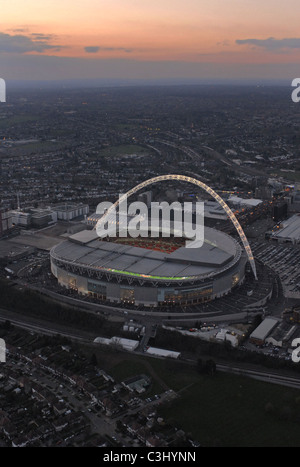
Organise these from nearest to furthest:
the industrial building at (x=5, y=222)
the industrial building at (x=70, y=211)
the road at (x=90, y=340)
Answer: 1. the road at (x=90, y=340)
2. the industrial building at (x=5, y=222)
3. the industrial building at (x=70, y=211)

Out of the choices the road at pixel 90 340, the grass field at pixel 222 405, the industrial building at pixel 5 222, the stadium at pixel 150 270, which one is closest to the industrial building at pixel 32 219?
the industrial building at pixel 5 222

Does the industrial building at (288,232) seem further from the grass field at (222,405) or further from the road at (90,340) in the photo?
the grass field at (222,405)

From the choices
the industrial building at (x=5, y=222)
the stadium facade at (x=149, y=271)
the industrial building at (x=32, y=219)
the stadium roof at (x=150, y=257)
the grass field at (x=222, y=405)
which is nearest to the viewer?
the grass field at (x=222, y=405)

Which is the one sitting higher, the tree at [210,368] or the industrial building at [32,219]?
the industrial building at [32,219]

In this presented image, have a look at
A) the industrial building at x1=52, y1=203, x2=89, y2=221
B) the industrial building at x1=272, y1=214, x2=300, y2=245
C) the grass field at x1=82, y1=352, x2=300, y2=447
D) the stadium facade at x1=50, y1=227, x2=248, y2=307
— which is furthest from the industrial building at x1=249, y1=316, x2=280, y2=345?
the industrial building at x1=52, y1=203, x2=89, y2=221

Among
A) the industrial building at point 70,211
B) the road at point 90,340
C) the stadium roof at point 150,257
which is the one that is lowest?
the road at point 90,340

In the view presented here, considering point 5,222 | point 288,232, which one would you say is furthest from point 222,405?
point 5,222

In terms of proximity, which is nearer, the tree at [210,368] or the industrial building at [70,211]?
the tree at [210,368]
